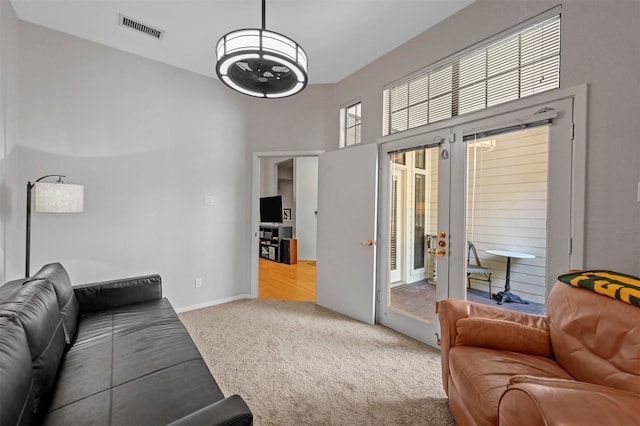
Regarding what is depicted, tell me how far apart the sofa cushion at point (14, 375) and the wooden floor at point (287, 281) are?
3204mm

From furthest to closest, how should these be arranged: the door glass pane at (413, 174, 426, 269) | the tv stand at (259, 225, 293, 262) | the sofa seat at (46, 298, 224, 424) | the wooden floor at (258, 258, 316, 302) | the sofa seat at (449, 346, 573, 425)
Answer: the tv stand at (259, 225, 293, 262)
the wooden floor at (258, 258, 316, 302)
the door glass pane at (413, 174, 426, 269)
the sofa seat at (449, 346, 573, 425)
the sofa seat at (46, 298, 224, 424)

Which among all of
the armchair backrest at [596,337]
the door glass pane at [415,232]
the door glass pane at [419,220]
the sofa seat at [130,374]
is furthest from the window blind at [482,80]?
the sofa seat at [130,374]

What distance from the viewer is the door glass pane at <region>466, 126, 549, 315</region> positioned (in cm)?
215

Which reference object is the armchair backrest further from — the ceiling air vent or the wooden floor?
the ceiling air vent

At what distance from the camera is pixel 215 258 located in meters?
3.91

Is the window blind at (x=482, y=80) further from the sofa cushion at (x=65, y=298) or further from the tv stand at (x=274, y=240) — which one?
the tv stand at (x=274, y=240)

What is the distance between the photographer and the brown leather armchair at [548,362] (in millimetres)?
958

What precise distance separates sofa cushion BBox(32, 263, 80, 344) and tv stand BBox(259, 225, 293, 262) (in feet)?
17.1

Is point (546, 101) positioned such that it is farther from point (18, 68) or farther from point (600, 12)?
point (18, 68)

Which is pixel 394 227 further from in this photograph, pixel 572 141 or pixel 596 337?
pixel 596 337

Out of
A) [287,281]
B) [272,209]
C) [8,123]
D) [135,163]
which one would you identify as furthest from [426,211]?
[272,209]

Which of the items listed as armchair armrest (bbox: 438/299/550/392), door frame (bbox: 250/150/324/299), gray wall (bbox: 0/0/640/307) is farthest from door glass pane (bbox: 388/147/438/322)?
door frame (bbox: 250/150/324/299)

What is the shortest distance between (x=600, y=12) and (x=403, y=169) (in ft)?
5.88

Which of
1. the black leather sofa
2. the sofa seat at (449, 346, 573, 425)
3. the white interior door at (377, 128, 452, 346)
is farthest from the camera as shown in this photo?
the white interior door at (377, 128, 452, 346)
